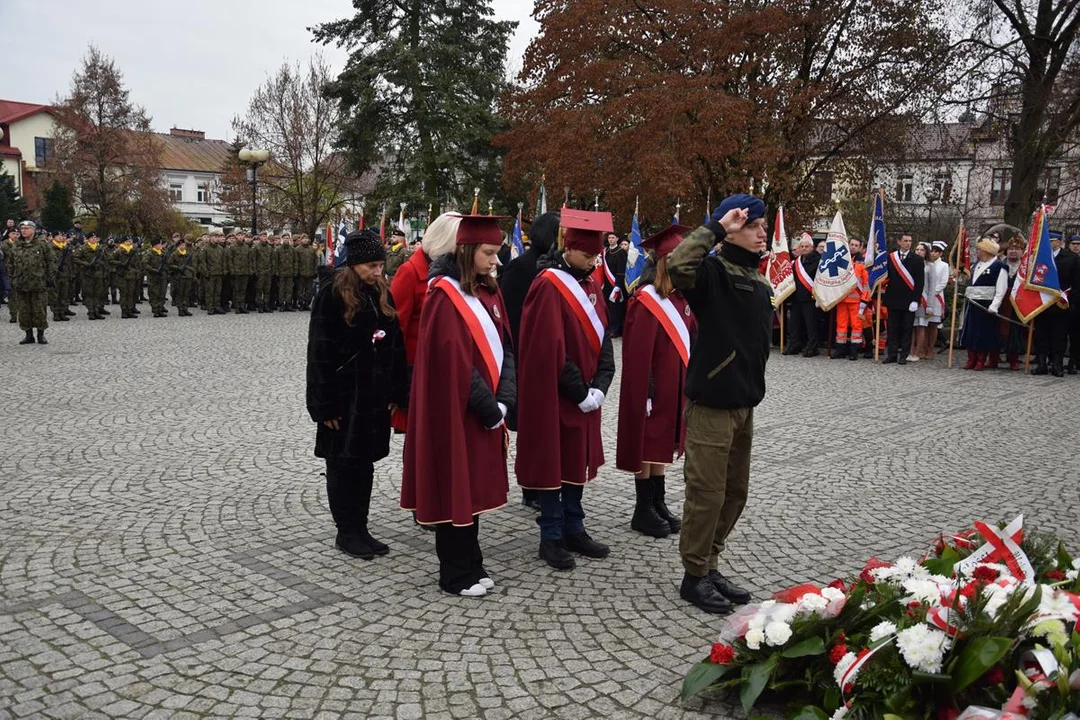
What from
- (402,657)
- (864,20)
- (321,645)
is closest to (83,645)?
(321,645)

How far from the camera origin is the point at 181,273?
2170 centimetres

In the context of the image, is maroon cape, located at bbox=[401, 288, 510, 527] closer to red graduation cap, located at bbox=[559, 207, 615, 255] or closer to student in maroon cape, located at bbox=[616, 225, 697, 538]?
red graduation cap, located at bbox=[559, 207, 615, 255]

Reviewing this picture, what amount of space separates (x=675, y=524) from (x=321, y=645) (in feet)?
8.54

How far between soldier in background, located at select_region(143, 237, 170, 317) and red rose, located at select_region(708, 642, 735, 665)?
20.2 metres

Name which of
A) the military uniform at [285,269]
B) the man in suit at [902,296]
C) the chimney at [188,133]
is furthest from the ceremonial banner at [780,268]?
the chimney at [188,133]

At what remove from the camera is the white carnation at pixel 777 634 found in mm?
3357

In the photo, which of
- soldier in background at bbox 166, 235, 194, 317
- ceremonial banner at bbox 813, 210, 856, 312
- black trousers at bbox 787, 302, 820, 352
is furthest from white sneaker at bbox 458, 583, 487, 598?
soldier in background at bbox 166, 235, 194, 317

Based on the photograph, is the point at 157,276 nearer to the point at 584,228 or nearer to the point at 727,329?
the point at 584,228

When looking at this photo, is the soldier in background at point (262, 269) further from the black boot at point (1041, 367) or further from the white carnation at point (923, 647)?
the white carnation at point (923, 647)

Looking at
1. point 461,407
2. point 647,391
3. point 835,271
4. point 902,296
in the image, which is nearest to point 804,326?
point 835,271

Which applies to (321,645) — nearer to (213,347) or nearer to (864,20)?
(213,347)

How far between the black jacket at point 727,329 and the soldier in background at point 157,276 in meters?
19.5

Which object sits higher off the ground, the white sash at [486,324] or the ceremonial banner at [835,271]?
the ceremonial banner at [835,271]

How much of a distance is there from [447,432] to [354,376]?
92 cm
